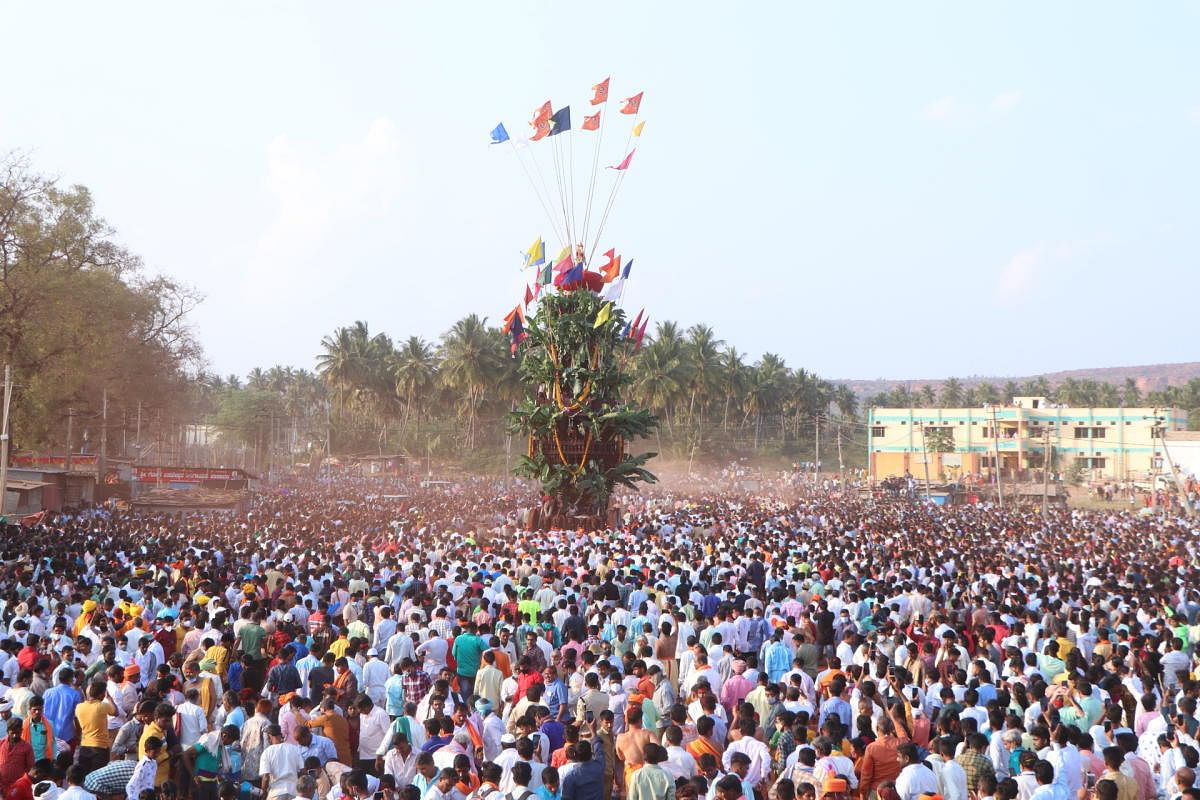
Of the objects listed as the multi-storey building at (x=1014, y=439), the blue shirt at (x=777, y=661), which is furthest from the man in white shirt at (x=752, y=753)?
the multi-storey building at (x=1014, y=439)

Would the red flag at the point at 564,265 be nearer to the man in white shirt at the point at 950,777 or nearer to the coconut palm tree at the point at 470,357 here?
the man in white shirt at the point at 950,777

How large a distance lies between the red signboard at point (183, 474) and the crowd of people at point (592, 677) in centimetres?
2203

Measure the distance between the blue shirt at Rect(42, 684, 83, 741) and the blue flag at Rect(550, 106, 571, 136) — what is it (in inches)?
962

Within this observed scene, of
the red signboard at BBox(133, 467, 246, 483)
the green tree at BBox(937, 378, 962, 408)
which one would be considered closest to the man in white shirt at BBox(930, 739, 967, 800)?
the red signboard at BBox(133, 467, 246, 483)

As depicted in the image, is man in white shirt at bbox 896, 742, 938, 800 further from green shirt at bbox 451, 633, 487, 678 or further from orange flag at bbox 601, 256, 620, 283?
orange flag at bbox 601, 256, 620, 283

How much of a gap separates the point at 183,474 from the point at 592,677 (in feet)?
122

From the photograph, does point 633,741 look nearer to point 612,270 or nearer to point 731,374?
point 612,270

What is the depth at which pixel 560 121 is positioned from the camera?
30.8 metres

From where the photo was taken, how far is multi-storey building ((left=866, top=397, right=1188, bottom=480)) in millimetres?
70375

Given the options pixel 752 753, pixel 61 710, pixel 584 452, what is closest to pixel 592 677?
pixel 752 753

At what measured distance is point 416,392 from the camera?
255 ft

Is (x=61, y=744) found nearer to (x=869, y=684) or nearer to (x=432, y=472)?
(x=869, y=684)

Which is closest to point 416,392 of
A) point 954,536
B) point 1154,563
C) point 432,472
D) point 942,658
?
point 432,472

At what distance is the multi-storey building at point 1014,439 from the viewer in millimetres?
70375
